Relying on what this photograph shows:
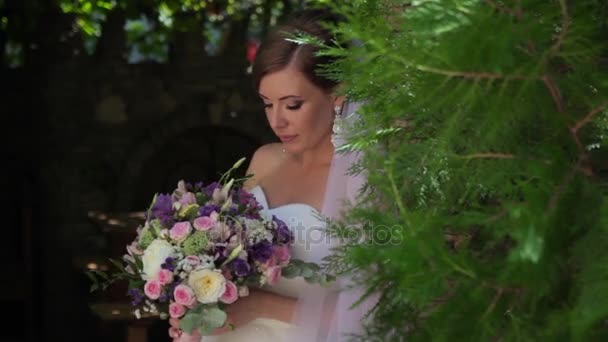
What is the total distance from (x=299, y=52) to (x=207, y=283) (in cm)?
61

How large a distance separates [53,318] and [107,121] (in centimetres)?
145

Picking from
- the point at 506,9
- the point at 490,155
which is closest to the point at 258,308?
the point at 490,155

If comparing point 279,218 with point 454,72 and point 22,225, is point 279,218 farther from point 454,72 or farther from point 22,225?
point 22,225

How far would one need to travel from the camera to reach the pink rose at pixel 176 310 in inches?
85.2

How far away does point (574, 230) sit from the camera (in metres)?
0.97

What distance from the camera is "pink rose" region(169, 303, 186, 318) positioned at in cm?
216

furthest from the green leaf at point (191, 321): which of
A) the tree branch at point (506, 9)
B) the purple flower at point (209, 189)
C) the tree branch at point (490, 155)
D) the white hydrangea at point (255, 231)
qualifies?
the tree branch at point (506, 9)

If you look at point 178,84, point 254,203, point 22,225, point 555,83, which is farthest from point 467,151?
point 22,225

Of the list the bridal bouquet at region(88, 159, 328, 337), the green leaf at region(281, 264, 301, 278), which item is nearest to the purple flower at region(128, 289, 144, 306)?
the bridal bouquet at region(88, 159, 328, 337)

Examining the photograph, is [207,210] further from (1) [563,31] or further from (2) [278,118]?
(1) [563,31]

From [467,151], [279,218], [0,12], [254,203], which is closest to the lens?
[467,151]

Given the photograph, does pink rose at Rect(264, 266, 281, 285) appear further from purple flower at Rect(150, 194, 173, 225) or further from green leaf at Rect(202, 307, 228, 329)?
purple flower at Rect(150, 194, 173, 225)

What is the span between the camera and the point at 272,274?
227 cm

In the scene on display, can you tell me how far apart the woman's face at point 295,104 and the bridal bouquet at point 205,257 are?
195 millimetres
